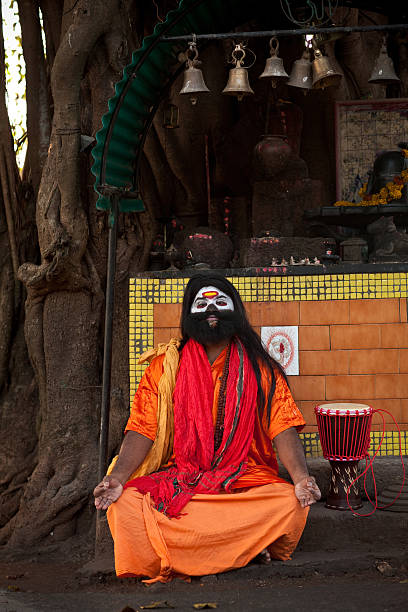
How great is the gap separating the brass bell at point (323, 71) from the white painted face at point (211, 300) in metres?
2.02

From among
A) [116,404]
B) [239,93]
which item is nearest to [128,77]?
[239,93]

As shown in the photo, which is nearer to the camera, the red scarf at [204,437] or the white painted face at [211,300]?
the red scarf at [204,437]

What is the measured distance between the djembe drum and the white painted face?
1.02 meters

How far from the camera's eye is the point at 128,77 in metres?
5.96

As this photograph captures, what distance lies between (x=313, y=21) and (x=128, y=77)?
150 centimetres

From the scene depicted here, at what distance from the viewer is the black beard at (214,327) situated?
16.6 ft

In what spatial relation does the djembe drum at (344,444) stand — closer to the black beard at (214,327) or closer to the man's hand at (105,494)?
the black beard at (214,327)

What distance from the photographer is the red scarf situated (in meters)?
4.77

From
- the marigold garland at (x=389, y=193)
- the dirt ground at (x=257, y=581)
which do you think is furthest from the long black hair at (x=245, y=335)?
the marigold garland at (x=389, y=193)

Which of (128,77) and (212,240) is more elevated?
(128,77)

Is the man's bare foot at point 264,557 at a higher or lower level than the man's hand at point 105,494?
lower

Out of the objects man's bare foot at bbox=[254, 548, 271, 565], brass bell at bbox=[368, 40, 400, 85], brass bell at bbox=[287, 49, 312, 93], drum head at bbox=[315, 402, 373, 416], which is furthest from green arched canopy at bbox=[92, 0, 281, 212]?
man's bare foot at bbox=[254, 548, 271, 565]

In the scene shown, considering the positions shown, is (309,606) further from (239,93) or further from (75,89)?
(75,89)

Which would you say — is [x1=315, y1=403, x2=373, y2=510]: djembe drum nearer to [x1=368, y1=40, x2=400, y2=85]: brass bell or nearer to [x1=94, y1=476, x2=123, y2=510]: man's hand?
[x1=94, y1=476, x2=123, y2=510]: man's hand
